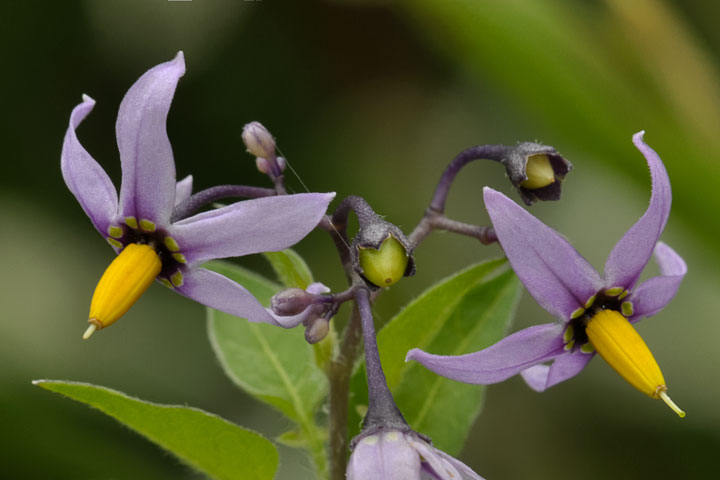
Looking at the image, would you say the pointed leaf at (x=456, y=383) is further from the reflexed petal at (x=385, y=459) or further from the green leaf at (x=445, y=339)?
the reflexed petal at (x=385, y=459)

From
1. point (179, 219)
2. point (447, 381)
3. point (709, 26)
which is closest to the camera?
point (179, 219)

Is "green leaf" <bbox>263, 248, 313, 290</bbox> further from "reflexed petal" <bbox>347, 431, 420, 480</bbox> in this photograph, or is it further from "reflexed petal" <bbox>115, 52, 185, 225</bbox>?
"reflexed petal" <bbox>347, 431, 420, 480</bbox>

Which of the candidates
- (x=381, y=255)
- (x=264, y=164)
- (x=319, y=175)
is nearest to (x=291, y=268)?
(x=264, y=164)

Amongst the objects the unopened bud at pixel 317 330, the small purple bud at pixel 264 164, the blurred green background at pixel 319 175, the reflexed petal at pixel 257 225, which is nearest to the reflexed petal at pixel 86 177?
the reflexed petal at pixel 257 225

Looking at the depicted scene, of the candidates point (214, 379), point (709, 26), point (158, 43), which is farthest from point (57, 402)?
A: point (709, 26)

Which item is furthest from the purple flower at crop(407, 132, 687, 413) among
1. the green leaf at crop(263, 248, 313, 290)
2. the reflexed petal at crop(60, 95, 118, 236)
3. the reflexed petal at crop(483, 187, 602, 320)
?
the reflexed petal at crop(60, 95, 118, 236)

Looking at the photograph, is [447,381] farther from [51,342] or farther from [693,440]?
[51,342]
